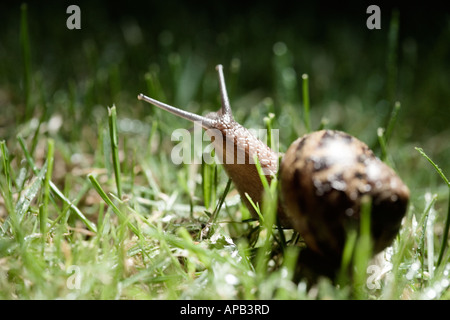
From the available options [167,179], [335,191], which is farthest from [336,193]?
[167,179]

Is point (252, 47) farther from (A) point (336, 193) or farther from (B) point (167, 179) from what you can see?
(A) point (336, 193)

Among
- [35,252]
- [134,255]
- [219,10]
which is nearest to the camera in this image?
[35,252]

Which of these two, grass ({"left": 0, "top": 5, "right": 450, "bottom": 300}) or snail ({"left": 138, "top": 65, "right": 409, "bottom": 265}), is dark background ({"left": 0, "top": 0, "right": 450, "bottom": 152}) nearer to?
grass ({"left": 0, "top": 5, "right": 450, "bottom": 300})

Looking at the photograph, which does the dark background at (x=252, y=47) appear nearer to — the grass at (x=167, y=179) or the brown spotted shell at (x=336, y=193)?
the grass at (x=167, y=179)

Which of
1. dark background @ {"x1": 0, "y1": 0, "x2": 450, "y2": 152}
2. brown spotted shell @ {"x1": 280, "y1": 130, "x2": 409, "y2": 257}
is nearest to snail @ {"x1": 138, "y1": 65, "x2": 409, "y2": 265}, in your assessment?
brown spotted shell @ {"x1": 280, "y1": 130, "x2": 409, "y2": 257}

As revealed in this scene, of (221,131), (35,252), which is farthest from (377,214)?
(35,252)

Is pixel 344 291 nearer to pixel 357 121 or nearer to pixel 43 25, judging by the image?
pixel 357 121

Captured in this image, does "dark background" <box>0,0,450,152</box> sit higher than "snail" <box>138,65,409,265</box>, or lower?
higher
